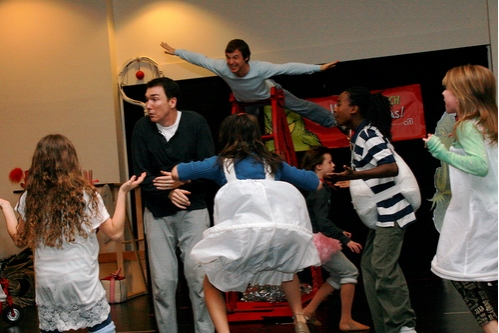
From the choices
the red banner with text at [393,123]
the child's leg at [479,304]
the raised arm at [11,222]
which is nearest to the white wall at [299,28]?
the red banner with text at [393,123]

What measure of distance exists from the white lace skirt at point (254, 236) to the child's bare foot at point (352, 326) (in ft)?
3.85

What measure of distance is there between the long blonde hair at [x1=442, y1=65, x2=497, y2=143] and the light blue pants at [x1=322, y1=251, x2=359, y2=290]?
1558mm

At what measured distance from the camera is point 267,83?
5500mm

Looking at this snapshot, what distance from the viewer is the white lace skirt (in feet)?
9.96

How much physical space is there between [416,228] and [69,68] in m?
3.82

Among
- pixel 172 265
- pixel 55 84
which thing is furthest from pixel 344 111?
pixel 55 84

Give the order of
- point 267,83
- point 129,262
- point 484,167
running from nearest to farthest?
1. point 484,167
2. point 267,83
3. point 129,262

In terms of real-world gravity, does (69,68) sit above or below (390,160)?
above

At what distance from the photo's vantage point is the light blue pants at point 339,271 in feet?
14.2

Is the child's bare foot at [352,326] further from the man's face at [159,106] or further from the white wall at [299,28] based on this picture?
the white wall at [299,28]

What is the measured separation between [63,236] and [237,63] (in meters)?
2.68

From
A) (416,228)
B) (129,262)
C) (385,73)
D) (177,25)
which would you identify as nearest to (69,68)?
(177,25)

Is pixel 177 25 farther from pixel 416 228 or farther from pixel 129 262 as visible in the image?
pixel 416 228

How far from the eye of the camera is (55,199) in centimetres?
305
